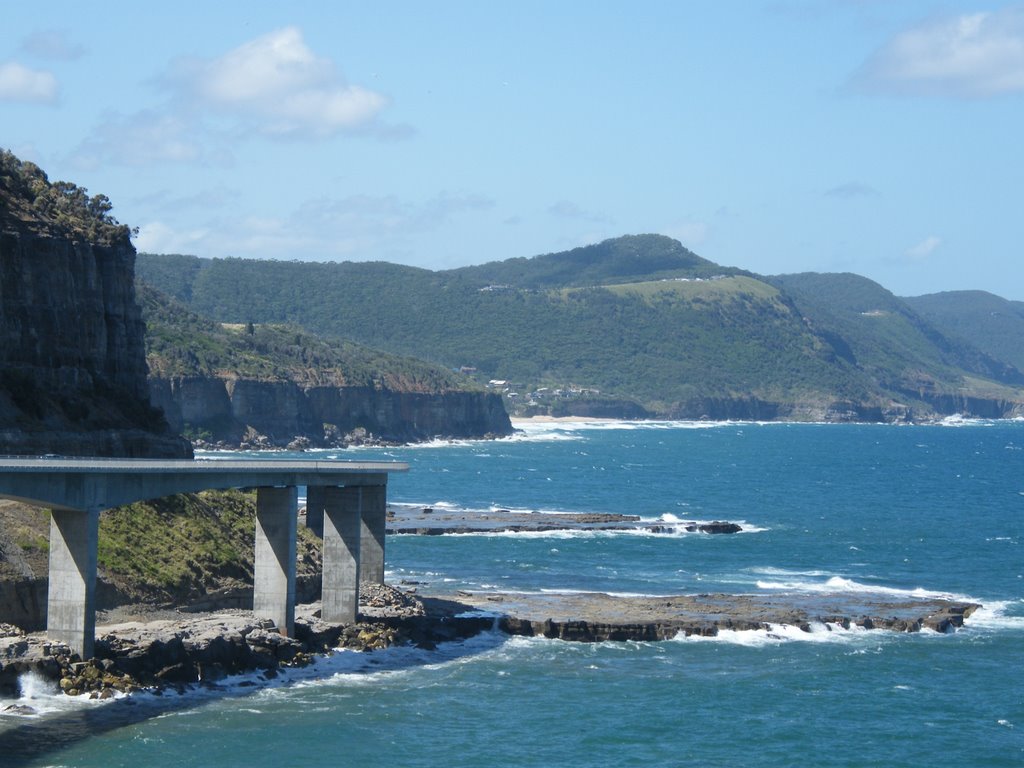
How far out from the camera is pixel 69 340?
83.1 meters

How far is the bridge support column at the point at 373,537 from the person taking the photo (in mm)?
70000

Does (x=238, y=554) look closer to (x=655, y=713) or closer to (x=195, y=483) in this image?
(x=195, y=483)

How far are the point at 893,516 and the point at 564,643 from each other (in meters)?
65.7

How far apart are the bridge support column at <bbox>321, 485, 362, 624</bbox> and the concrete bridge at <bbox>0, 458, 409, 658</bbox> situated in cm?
4

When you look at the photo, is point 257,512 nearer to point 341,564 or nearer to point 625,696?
point 341,564

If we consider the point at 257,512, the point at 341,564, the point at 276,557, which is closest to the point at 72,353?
the point at 341,564

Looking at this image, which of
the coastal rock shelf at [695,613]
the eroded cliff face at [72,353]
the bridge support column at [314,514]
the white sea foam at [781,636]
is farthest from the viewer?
the bridge support column at [314,514]

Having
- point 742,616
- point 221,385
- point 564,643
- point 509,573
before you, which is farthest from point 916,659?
point 221,385

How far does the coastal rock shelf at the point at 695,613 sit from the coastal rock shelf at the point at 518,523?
31.0 metres

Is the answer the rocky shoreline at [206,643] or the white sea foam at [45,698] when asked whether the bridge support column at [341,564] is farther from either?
the white sea foam at [45,698]

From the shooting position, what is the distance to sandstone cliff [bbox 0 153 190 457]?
76.0m

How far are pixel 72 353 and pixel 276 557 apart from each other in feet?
86.8

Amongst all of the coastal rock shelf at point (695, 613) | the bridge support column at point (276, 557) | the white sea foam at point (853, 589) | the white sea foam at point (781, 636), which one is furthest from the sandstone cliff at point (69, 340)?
the white sea foam at point (853, 589)

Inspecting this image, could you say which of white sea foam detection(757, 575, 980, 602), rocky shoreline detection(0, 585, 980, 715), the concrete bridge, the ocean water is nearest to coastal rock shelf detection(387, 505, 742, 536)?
the ocean water
